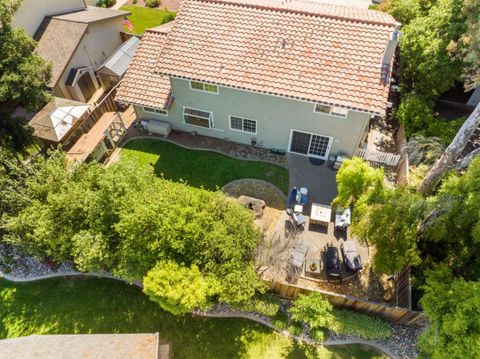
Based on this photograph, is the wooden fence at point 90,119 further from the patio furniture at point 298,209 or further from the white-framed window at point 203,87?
the patio furniture at point 298,209

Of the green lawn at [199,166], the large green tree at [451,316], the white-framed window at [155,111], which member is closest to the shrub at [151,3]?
the white-framed window at [155,111]

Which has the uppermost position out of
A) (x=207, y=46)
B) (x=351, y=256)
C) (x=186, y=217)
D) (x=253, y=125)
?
(x=207, y=46)

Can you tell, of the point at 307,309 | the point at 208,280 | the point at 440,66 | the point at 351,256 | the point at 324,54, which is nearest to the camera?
the point at 208,280

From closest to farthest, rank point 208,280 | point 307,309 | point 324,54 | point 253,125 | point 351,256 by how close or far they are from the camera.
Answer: point 208,280
point 307,309
point 351,256
point 324,54
point 253,125

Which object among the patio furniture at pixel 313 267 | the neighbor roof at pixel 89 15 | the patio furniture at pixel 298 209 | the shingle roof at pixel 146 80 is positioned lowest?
the patio furniture at pixel 313 267

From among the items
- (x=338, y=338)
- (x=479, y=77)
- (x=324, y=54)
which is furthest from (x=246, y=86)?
(x=338, y=338)

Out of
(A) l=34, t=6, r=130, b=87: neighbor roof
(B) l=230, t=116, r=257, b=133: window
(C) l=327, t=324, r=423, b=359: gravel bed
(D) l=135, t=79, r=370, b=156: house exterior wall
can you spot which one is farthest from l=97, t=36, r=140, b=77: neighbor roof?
(C) l=327, t=324, r=423, b=359: gravel bed

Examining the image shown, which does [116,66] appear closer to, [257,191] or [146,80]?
[146,80]

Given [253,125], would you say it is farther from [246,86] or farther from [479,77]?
[479,77]

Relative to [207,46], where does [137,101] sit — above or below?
below
